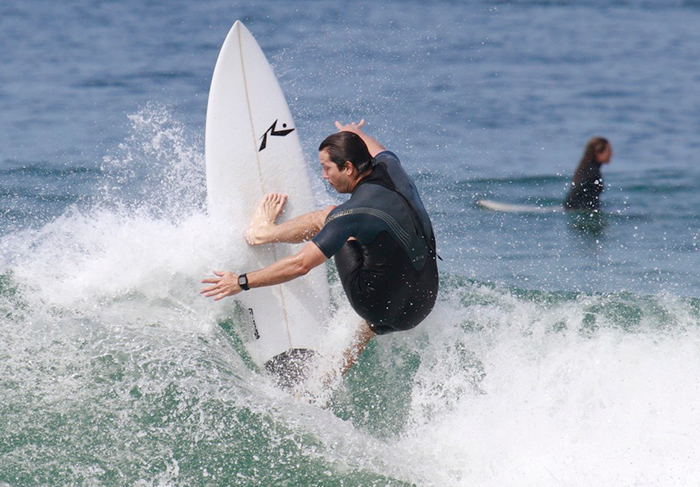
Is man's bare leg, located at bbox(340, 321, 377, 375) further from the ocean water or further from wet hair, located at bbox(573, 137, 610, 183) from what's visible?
wet hair, located at bbox(573, 137, 610, 183)

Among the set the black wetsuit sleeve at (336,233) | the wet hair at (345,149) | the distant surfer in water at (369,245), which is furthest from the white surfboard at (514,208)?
the black wetsuit sleeve at (336,233)

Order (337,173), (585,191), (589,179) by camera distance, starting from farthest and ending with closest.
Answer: (585,191) → (589,179) → (337,173)

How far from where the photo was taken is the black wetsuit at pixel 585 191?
1117 centimetres

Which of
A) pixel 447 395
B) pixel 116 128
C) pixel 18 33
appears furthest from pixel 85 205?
pixel 18 33

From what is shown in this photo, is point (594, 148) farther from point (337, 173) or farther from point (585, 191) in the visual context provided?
point (337, 173)

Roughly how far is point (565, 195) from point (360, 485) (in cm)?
792

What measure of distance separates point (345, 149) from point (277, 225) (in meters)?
1.05

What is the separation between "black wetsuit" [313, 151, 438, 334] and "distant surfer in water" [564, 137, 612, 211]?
5609 millimetres

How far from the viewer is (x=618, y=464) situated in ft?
16.5

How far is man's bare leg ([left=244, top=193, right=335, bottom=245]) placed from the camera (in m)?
5.71

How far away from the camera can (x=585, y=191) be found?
11375mm

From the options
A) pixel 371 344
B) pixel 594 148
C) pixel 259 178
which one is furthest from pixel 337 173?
pixel 594 148

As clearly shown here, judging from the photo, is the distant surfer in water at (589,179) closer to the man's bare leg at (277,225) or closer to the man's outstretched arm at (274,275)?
the man's bare leg at (277,225)

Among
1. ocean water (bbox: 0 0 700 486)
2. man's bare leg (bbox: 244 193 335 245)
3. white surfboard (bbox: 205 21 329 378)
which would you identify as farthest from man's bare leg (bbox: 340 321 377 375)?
man's bare leg (bbox: 244 193 335 245)
